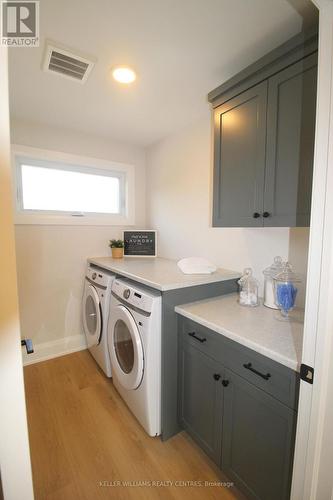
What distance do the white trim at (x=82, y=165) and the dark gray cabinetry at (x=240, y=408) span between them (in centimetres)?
164

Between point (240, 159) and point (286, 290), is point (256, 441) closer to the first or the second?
point (286, 290)

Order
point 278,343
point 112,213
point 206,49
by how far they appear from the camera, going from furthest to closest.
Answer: point 112,213, point 206,49, point 278,343

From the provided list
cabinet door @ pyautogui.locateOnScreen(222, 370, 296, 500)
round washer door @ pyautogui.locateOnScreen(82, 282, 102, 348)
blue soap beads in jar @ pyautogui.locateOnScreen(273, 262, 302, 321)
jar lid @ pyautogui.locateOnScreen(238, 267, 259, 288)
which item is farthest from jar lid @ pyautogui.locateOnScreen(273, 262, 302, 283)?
round washer door @ pyautogui.locateOnScreen(82, 282, 102, 348)

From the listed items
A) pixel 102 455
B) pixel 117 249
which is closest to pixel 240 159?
pixel 117 249

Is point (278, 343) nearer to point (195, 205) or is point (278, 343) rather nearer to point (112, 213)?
point (195, 205)

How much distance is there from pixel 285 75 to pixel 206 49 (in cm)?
47

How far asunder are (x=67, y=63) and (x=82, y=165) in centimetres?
114

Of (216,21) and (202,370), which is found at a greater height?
(216,21)

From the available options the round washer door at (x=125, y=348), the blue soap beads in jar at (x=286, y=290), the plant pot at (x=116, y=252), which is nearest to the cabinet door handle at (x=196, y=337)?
the round washer door at (x=125, y=348)

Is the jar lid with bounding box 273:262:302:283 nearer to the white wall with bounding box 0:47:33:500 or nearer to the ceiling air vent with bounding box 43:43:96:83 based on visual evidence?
the white wall with bounding box 0:47:33:500

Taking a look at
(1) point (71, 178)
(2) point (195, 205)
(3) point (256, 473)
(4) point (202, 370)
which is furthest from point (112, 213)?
(3) point (256, 473)

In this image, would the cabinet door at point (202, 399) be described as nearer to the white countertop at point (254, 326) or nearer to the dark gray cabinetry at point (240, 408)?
the dark gray cabinetry at point (240, 408)

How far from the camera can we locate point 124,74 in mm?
1424

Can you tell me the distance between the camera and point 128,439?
146cm
